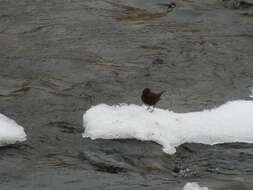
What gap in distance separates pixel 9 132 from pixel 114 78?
2.48m

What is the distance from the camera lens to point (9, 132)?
7691mm

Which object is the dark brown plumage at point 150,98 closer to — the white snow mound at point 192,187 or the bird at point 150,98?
the bird at point 150,98

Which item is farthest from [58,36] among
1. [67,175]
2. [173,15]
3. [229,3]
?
[67,175]

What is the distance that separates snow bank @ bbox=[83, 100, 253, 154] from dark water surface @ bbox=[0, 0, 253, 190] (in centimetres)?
12

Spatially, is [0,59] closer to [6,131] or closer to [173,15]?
[6,131]

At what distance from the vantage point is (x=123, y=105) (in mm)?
8602

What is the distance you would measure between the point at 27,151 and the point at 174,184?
175 cm

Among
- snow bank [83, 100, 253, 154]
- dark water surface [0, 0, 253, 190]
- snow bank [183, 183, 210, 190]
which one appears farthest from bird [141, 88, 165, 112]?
snow bank [183, 183, 210, 190]

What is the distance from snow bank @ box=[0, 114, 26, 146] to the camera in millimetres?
7555

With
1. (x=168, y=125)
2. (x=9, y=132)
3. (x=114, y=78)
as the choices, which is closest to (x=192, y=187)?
(x=168, y=125)

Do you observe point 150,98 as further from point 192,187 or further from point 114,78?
point 192,187

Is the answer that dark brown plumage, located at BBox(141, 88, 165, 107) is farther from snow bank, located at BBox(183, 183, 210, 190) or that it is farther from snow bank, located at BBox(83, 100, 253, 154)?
snow bank, located at BBox(183, 183, 210, 190)

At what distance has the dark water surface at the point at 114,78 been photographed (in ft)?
23.4

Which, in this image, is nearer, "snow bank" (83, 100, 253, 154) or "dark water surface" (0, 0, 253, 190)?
"dark water surface" (0, 0, 253, 190)
